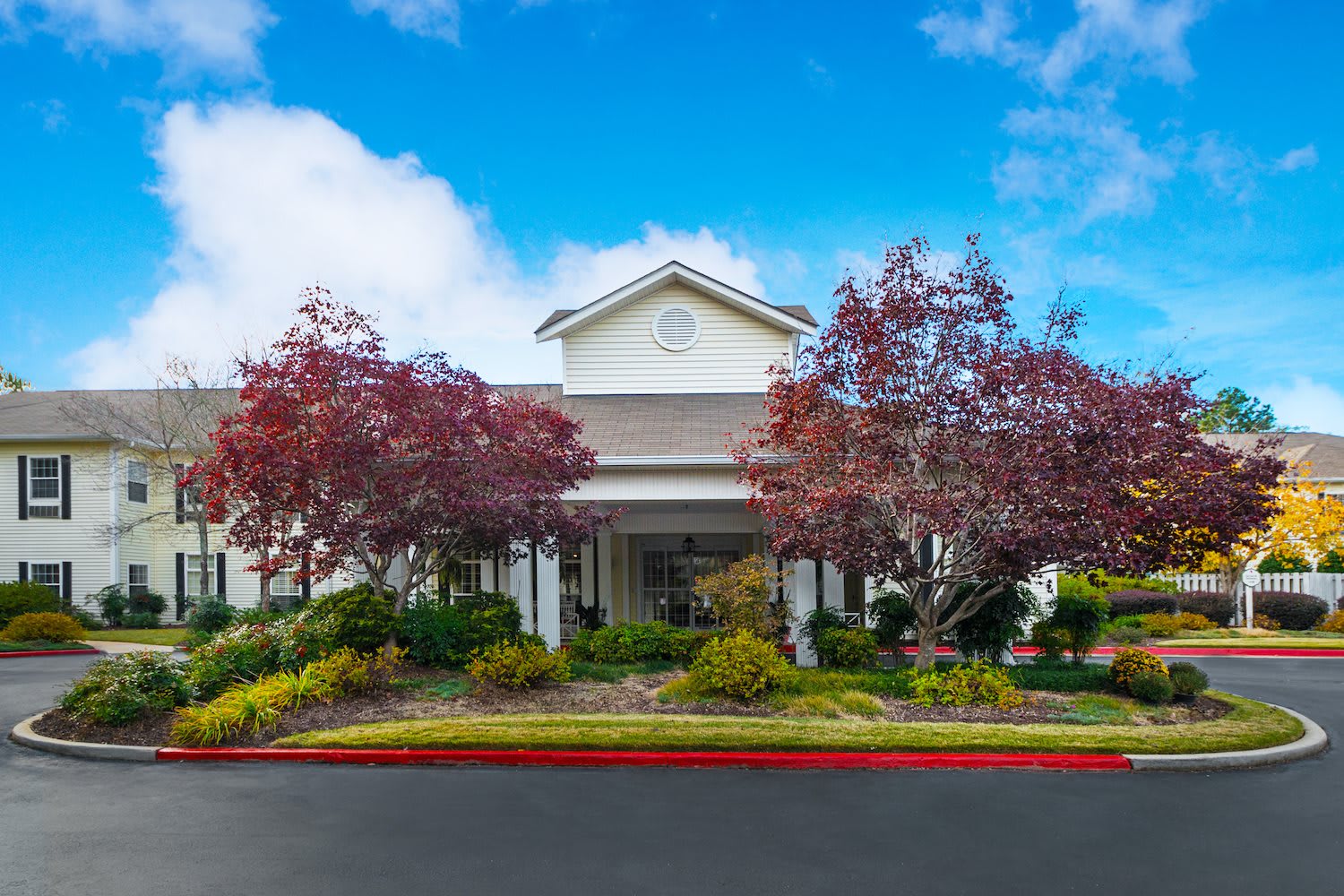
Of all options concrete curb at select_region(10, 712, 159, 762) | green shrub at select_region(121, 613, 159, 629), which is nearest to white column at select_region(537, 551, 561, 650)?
concrete curb at select_region(10, 712, 159, 762)

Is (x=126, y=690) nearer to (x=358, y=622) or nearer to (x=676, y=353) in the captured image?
(x=358, y=622)

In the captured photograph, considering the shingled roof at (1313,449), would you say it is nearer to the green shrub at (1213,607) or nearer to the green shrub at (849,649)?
the green shrub at (1213,607)

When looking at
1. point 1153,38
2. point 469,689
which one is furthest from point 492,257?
point 1153,38

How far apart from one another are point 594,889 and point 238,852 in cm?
288

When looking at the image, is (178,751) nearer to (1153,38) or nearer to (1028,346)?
(1028,346)

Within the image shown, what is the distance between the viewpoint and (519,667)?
14.1 metres

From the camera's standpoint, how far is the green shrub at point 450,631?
15.7m

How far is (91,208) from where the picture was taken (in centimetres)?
2169

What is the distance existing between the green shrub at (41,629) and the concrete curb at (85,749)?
1495 cm

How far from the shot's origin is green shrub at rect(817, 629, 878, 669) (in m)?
15.7

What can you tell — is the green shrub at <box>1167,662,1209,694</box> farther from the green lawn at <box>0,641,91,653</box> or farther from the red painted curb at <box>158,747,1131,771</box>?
the green lawn at <box>0,641,91,653</box>

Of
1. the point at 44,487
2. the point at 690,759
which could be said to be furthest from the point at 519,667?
the point at 44,487

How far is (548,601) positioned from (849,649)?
5513 millimetres

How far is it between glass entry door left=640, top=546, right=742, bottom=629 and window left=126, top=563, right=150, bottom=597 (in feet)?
57.8
